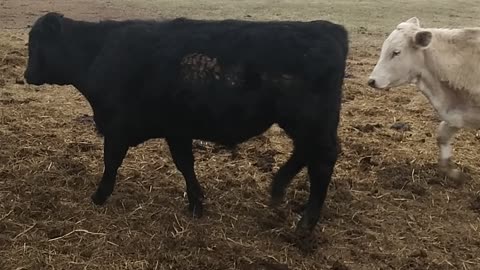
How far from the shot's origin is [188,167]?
207 inches

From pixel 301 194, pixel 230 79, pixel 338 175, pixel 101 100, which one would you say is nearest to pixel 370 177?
pixel 338 175

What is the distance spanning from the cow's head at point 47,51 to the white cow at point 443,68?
284 cm

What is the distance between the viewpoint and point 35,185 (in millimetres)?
5422

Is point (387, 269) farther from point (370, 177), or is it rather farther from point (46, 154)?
point (46, 154)

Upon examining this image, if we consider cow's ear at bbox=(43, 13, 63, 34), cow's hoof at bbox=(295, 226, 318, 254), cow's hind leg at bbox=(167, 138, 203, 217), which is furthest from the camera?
cow's ear at bbox=(43, 13, 63, 34)

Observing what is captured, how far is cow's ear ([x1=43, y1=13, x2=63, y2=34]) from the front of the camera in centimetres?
528

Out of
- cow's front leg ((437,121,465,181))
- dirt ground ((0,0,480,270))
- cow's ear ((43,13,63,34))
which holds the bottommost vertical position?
dirt ground ((0,0,480,270))

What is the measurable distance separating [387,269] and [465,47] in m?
2.59

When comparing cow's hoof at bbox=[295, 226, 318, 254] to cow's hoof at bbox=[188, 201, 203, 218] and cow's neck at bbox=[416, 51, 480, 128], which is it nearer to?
cow's hoof at bbox=[188, 201, 203, 218]

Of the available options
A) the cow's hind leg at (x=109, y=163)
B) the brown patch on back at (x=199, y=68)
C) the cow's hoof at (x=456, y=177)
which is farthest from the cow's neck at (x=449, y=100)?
the cow's hind leg at (x=109, y=163)

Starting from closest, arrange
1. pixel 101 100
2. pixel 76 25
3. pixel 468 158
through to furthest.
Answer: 1. pixel 101 100
2. pixel 76 25
3. pixel 468 158

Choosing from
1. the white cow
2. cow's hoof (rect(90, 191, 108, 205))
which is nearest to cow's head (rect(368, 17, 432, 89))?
the white cow

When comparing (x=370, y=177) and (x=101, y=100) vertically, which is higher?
(x=101, y=100)

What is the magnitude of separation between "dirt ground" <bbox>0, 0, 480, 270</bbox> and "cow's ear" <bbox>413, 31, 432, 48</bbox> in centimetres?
123
